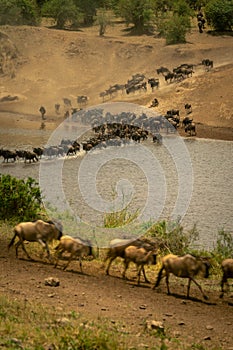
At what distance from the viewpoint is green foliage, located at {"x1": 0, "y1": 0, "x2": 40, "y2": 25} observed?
64.6 metres

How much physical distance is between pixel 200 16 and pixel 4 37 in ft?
51.5

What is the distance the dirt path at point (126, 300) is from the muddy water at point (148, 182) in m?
6.14

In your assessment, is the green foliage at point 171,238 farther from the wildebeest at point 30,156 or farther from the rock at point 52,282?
the wildebeest at point 30,156

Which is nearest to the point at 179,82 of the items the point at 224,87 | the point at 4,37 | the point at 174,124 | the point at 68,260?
the point at 224,87

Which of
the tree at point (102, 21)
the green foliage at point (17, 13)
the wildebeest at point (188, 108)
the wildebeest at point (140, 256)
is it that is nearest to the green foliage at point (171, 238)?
the wildebeest at point (140, 256)

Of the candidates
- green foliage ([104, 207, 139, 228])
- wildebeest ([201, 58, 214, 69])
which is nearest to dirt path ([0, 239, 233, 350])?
green foliage ([104, 207, 139, 228])

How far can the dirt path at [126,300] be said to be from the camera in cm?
1055

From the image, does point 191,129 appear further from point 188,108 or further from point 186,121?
point 188,108

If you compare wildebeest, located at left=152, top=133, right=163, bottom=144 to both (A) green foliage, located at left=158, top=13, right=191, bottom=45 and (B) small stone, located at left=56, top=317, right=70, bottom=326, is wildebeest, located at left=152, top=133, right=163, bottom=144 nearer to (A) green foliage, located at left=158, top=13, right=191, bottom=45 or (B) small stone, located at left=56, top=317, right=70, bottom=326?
(A) green foliage, located at left=158, top=13, right=191, bottom=45

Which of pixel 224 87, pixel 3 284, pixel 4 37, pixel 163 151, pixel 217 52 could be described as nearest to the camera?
pixel 3 284

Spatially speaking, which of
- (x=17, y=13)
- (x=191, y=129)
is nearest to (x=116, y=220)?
(x=191, y=129)

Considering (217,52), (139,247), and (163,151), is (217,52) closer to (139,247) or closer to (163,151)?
(163,151)

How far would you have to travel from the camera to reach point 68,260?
13469 mm

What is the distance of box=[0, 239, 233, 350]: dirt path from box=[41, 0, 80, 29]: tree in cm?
5290
